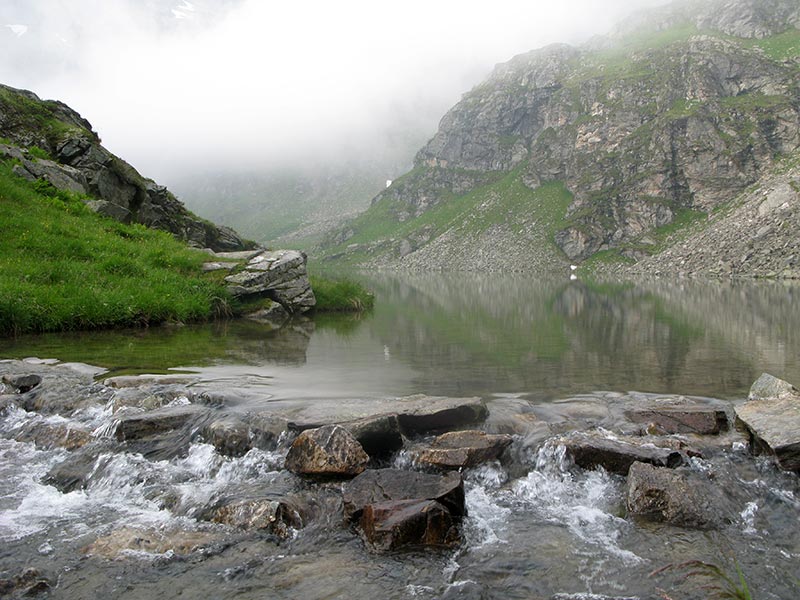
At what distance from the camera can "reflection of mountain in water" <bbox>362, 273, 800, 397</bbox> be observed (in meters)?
16.5

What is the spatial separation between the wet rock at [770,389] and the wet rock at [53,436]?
15.3m

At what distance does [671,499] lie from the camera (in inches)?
319

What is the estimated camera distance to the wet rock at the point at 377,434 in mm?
10153

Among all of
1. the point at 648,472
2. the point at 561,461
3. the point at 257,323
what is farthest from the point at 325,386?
the point at 257,323

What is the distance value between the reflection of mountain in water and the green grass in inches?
443

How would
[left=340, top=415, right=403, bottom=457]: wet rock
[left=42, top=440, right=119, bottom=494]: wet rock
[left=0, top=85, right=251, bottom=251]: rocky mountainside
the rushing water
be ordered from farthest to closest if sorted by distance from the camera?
[left=0, top=85, right=251, bottom=251]: rocky mountainside → [left=340, top=415, right=403, bottom=457]: wet rock → [left=42, top=440, right=119, bottom=494]: wet rock → the rushing water

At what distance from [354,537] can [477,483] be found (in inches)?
108

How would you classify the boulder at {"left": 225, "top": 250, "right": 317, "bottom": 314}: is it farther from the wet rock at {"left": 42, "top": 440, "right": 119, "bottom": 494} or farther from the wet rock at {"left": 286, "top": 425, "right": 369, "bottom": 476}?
the wet rock at {"left": 286, "top": 425, "right": 369, "bottom": 476}

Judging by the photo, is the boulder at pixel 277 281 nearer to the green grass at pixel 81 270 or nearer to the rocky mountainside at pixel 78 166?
Result: the green grass at pixel 81 270

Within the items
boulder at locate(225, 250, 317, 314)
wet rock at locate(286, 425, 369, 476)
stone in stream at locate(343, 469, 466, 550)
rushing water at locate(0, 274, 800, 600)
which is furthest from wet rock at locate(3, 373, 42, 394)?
boulder at locate(225, 250, 317, 314)

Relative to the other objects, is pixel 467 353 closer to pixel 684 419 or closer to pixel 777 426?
pixel 684 419

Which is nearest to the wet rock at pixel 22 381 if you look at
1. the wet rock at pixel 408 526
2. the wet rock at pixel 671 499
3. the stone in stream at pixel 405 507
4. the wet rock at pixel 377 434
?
the wet rock at pixel 377 434

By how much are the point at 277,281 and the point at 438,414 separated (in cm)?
2364

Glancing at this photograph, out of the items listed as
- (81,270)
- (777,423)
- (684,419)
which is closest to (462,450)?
(684,419)
